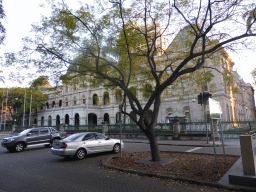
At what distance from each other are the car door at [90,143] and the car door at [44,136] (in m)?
6.31

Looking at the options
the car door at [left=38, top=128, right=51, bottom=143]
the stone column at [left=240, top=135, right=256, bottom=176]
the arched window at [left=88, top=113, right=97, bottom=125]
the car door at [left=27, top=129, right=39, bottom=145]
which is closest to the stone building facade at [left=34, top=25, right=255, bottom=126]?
the arched window at [left=88, top=113, right=97, bottom=125]

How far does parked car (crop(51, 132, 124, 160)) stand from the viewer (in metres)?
10.1

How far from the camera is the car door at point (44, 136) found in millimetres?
15380

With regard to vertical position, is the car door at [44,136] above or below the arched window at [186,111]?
below

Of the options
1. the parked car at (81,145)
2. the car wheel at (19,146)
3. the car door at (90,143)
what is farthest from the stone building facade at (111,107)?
the car door at (90,143)

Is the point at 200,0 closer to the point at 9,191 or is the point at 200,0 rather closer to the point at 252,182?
the point at 252,182

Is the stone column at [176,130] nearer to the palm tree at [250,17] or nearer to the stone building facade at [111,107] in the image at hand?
the stone building facade at [111,107]

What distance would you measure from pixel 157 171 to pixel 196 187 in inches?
69.0

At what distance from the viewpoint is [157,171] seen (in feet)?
22.7

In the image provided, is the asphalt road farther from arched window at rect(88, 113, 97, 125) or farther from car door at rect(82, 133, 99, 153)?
arched window at rect(88, 113, 97, 125)

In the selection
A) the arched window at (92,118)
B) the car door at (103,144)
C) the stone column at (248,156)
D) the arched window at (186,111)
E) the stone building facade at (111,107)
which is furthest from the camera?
the arched window at (92,118)

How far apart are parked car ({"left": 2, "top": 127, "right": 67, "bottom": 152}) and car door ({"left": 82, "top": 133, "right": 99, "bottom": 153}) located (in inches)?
250

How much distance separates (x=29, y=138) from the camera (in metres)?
14.7

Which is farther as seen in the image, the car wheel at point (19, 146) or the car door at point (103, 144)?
the car wheel at point (19, 146)
